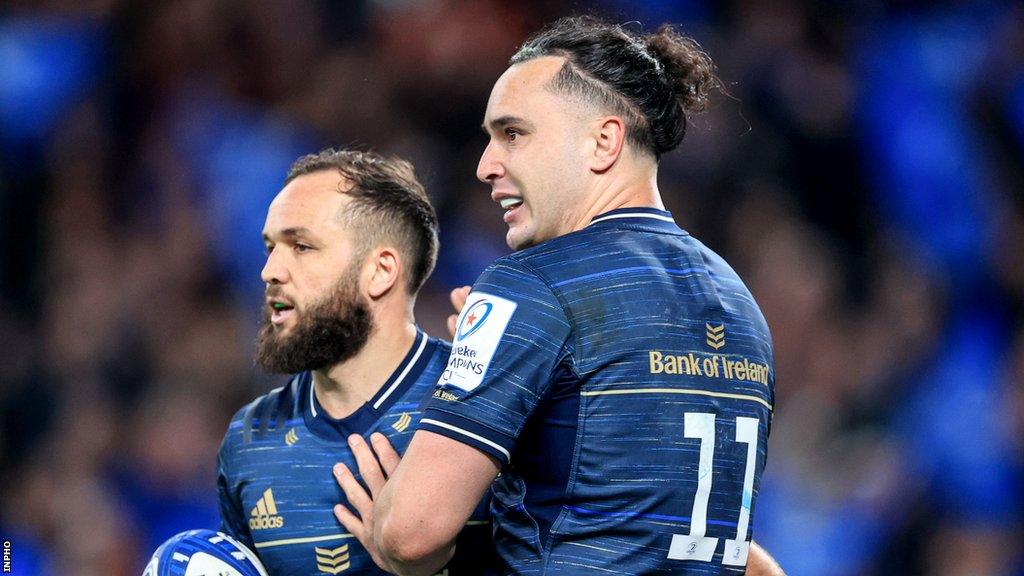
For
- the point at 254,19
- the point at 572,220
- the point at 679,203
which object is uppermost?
the point at 254,19

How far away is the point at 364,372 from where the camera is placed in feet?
10.9

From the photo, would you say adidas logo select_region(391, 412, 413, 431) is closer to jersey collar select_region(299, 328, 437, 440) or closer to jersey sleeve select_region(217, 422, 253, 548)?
jersey collar select_region(299, 328, 437, 440)

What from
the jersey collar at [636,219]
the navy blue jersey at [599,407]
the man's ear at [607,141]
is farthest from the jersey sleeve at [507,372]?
the man's ear at [607,141]

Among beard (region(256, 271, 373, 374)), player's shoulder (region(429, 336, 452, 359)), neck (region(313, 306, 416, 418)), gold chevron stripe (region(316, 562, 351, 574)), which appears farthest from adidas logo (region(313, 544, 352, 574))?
player's shoulder (region(429, 336, 452, 359))

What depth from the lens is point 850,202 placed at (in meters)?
6.91

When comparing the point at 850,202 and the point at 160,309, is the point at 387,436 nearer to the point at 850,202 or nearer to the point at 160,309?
the point at 160,309

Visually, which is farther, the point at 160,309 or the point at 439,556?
the point at 160,309

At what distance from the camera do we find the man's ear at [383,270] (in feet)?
11.0

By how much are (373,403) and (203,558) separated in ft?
1.97

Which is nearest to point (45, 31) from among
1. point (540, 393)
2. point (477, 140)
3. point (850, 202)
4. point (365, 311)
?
point (477, 140)

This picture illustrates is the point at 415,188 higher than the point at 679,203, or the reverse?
the point at 679,203

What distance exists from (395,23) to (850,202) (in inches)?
112

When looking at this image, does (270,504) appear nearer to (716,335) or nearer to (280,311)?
(280,311)

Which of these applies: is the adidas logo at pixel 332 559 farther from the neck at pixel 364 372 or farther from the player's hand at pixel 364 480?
the neck at pixel 364 372
